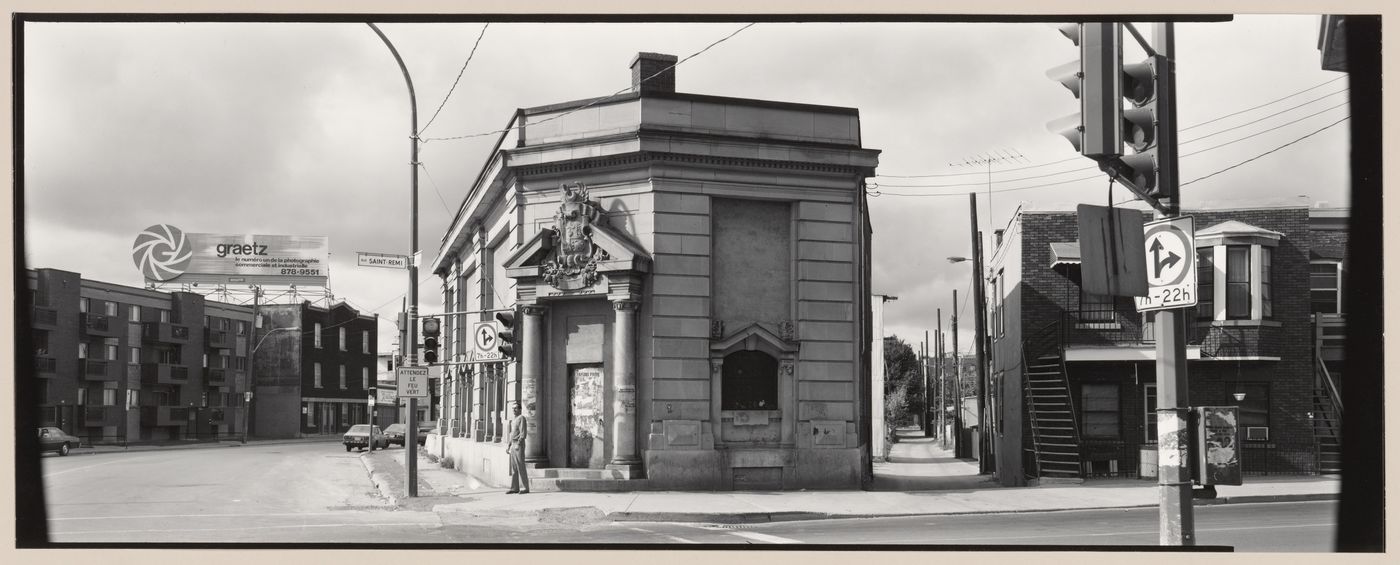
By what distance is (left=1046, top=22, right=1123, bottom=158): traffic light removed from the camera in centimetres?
852

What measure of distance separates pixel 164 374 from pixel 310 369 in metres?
12.0

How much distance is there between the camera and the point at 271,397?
6353cm

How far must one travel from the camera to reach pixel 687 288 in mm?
21094

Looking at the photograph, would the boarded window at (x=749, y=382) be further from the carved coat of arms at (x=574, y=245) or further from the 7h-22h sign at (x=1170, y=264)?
the 7h-22h sign at (x=1170, y=264)

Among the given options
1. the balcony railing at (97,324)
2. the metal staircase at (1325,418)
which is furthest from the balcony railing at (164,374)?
the metal staircase at (1325,418)

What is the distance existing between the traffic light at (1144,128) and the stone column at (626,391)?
12.6 metres

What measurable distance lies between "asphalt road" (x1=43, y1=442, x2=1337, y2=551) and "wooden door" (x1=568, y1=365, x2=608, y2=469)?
3183 millimetres

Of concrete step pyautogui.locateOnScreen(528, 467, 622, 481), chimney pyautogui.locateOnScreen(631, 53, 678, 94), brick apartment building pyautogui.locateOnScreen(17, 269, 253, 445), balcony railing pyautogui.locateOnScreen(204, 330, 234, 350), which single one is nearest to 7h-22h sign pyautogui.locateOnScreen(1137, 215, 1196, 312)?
concrete step pyautogui.locateOnScreen(528, 467, 622, 481)

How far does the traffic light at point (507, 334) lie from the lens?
72.8 feet

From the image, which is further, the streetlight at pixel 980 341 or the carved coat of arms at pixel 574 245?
the streetlight at pixel 980 341

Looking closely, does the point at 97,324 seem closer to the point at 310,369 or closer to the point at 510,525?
the point at 510,525

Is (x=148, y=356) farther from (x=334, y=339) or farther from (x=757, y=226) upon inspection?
(x=757, y=226)

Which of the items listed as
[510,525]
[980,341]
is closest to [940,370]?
[980,341]

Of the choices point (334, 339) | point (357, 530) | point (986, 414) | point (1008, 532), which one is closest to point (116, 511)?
point (357, 530)
